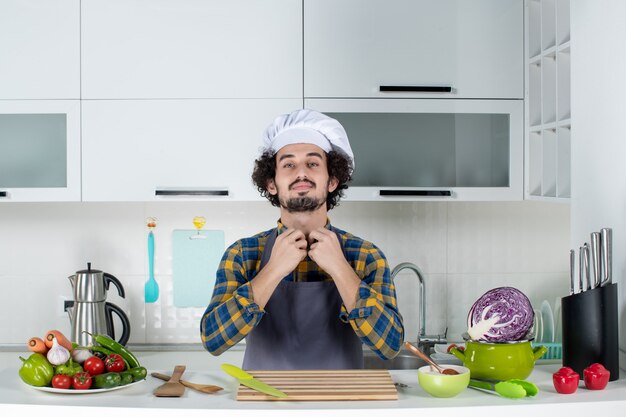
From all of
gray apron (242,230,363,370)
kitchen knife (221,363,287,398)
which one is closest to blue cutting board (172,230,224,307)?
gray apron (242,230,363,370)

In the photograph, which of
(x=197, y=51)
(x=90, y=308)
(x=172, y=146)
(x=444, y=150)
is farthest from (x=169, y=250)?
(x=444, y=150)

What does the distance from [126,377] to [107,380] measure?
44 millimetres

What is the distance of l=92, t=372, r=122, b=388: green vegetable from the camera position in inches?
66.0

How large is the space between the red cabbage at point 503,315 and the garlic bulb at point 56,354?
2.90ft

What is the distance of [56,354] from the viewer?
1658 millimetres

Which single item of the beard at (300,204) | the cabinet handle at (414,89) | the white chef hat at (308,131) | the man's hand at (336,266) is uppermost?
the cabinet handle at (414,89)

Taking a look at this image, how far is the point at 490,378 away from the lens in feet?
5.75

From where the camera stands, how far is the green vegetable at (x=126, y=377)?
170cm

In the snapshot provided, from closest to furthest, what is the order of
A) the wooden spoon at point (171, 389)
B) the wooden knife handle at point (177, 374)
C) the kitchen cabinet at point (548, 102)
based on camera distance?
1. the wooden spoon at point (171, 389)
2. the wooden knife handle at point (177, 374)
3. the kitchen cabinet at point (548, 102)

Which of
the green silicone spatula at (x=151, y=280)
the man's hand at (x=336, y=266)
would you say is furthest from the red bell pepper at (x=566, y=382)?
the green silicone spatula at (x=151, y=280)

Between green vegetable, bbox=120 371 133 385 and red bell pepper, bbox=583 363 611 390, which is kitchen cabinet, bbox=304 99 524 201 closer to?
red bell pepper, bbox=583 363 611 390

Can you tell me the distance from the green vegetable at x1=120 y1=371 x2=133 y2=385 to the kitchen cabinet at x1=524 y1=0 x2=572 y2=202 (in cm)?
144

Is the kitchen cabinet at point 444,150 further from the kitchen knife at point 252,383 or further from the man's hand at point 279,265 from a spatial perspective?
the kitchen knife at point 252,383

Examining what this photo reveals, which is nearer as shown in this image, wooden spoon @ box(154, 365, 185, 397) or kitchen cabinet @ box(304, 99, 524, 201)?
wooden spoon @ box(154, 365, 185, 397)
